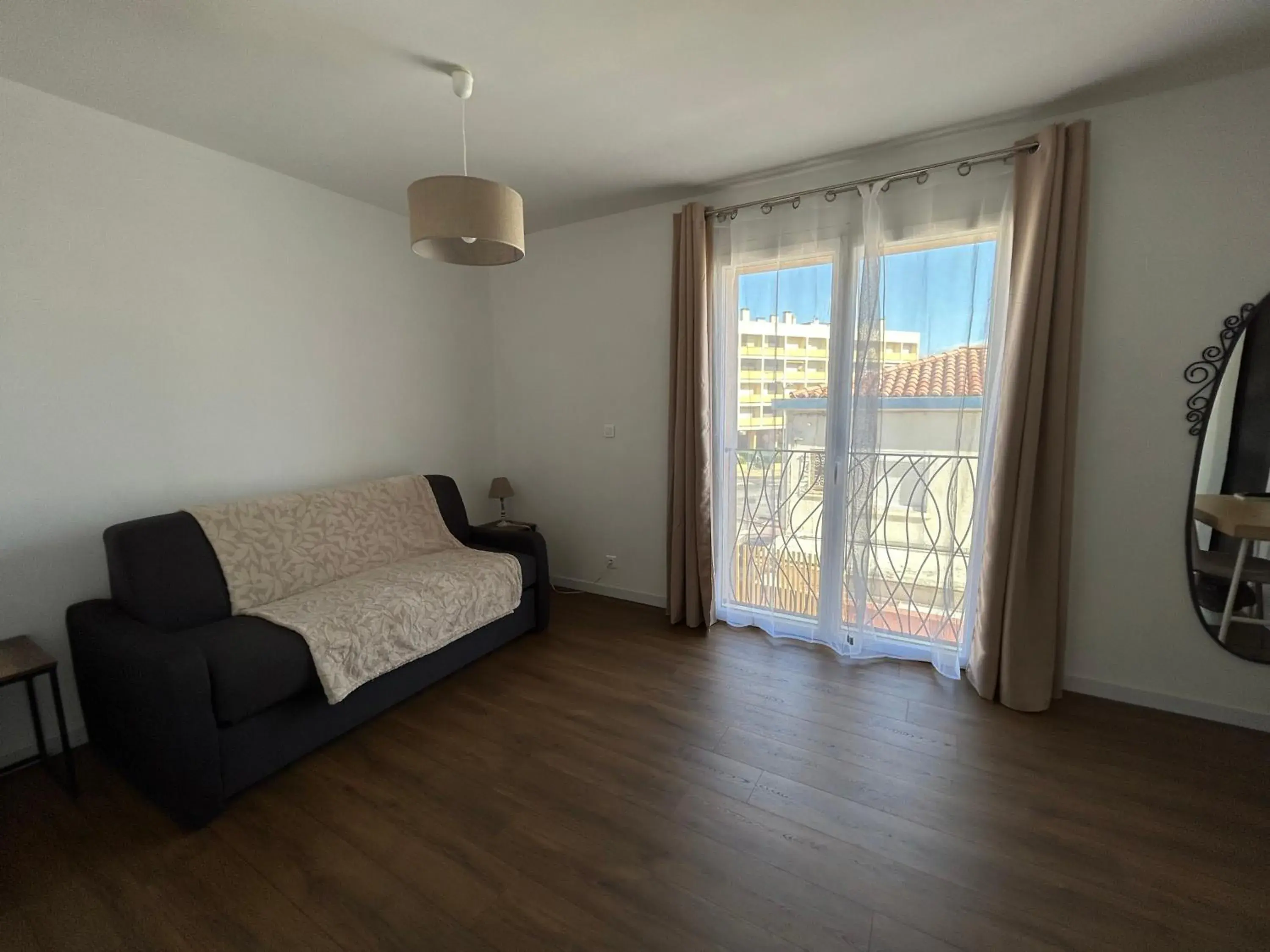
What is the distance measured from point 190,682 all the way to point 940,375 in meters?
3.27

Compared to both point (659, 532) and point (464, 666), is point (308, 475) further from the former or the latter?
point (659, 532)

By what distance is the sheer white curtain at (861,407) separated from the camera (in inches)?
93.4

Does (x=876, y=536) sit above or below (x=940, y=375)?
below

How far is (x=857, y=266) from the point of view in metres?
2.57

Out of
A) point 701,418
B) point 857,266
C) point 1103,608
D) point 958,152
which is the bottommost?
point 1103,608

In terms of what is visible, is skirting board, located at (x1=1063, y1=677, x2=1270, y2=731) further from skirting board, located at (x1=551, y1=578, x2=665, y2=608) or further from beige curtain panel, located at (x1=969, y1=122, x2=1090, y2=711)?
skirting board, located at (x1=551, y1=578, x2=665, y2=608)

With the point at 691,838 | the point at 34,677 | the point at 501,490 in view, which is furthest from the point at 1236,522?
the point at 34,677

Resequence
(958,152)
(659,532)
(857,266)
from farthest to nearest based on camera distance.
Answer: (659,532) → (857,266) → (958,152)

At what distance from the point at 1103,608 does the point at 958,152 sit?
2237 mm

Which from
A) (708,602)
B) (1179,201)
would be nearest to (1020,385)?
(1179,201)

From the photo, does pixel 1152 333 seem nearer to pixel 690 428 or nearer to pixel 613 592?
pixel 690 428

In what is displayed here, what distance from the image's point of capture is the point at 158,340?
226cm

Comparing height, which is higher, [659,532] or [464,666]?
[659,532]

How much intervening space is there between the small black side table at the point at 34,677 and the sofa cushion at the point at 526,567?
1.73m
